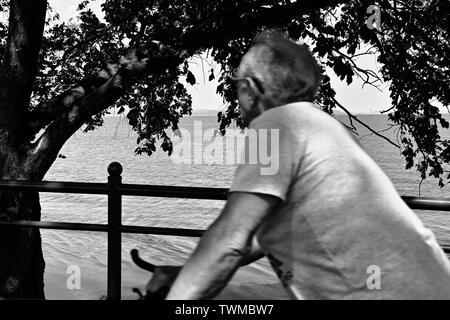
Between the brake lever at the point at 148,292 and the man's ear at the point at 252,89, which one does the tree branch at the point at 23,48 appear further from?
the man's ear at the point at 252,89

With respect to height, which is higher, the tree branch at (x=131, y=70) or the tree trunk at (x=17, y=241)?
the tree branch at (x=131, y=70)

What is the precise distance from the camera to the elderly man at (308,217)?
4.60 ft

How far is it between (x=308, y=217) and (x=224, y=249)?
0.79 ft

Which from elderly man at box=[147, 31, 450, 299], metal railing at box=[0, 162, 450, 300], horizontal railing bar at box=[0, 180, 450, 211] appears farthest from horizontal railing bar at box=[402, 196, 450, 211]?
elderly man at box=[147, 31, 450, 299]

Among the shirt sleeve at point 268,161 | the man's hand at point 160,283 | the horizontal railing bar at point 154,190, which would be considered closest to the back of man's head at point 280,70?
the shirt sleeve at point 268,161

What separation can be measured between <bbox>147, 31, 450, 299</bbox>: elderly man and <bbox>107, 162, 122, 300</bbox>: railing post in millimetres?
2125

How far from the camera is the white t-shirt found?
148cm

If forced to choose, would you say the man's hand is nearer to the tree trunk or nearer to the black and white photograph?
the black and white photograph

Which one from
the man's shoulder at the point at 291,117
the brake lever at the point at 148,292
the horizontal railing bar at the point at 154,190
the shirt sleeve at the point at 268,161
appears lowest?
the brake lever at the point at 148,292

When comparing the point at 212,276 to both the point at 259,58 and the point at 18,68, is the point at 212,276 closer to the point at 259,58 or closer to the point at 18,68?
the point at 259,58

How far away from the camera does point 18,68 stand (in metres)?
6.38
